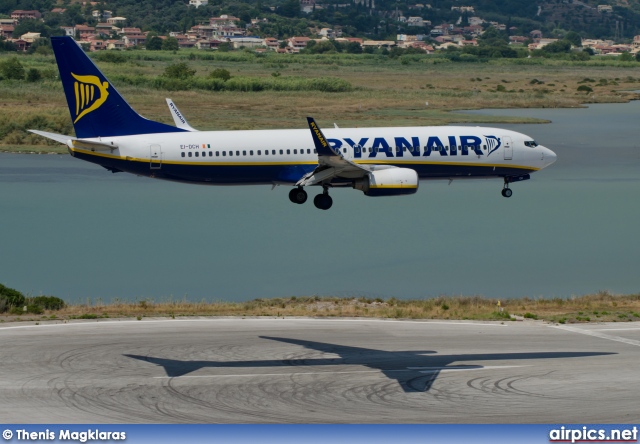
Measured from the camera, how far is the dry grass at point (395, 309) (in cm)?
5656

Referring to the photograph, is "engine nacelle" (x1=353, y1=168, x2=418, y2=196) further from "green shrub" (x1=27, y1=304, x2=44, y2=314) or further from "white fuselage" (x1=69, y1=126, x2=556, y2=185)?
"green shrub" (x1=27, y1=304, x2=44, y2=314)

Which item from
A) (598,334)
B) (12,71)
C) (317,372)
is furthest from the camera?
(12,71)

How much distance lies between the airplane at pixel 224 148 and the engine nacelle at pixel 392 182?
0.20ft

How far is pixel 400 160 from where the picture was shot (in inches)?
2881

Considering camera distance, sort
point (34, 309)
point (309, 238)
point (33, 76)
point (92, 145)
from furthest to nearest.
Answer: point (33, 76) → point (309, 238) → point (92, 145) → point (34, 309)

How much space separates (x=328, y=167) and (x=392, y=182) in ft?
12.9

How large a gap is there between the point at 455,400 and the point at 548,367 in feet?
20.7

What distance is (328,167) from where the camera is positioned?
70.4 meters

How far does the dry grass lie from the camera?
5656 cm

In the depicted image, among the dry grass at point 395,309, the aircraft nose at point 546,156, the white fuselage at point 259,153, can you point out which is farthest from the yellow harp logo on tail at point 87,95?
the aircraft nose at point 546,156

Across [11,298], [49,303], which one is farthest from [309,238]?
[11,298]

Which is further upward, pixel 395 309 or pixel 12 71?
pixel 12 71

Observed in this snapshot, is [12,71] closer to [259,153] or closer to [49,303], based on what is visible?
[259,153]

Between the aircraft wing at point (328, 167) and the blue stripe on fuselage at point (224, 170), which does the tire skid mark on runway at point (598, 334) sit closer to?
the aircraft wing at point (328, 167)
